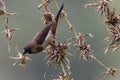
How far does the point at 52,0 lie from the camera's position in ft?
5.89

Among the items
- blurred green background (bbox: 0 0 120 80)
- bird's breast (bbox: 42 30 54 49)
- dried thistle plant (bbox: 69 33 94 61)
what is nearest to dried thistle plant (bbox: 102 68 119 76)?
dried thistle plant (bbox: 69 33 94 61)

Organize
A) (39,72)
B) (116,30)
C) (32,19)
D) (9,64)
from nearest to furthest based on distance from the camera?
(116,30)
(9,64)
(39,72)
(32,19)

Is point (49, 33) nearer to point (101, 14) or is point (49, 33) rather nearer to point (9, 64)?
point (101, 14)

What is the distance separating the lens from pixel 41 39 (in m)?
1.68

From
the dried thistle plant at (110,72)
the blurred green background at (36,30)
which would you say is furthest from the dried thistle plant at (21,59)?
the blurred green background at (36,30)

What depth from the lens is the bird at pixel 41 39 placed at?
1.65 meters

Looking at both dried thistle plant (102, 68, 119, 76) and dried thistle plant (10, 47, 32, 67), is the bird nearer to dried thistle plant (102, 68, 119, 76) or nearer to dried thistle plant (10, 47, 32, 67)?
dried thistle plant (10, 47, 32, 67)

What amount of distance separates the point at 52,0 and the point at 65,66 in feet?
0.75

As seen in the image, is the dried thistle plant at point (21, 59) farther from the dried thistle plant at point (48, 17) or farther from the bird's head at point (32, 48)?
the dried thistle plant at point (48, 17)

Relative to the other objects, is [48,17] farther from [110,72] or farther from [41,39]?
[110,72]

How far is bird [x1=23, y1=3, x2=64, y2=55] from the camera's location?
1.65 meters

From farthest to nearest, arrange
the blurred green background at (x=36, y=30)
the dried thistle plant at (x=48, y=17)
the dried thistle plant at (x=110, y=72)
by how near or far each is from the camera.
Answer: the blurred green background at (x=36, y=30), the dried thistle plant at (x=48, y=17), the dried thistle plant at (x=110, y=72)

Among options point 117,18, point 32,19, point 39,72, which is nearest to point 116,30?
point 117,18

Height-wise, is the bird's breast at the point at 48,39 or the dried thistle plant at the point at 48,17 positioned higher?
the dried thistle plant at the point at 48,17
